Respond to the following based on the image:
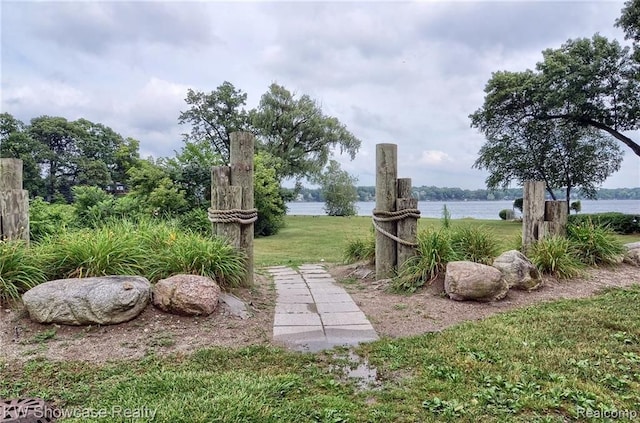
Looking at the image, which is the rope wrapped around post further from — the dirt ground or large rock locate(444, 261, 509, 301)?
large rock locate(444, 261, 509, 301)

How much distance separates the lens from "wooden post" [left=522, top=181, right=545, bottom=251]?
5293mm

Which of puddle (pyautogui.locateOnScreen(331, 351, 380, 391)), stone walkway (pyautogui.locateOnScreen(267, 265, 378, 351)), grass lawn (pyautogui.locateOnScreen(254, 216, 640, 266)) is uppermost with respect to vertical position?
puddle (pyautogui.locateOnScreen(331, 351, 380, 391))

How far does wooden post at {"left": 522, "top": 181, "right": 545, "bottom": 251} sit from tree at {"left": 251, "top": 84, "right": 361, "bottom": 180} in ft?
52.4

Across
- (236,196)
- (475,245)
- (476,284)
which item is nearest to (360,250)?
(475,245)

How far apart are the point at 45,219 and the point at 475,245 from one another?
6.44 metres

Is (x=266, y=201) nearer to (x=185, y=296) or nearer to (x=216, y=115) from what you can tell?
(x=185, y=296)

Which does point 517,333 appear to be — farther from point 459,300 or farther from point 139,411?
point 139,411

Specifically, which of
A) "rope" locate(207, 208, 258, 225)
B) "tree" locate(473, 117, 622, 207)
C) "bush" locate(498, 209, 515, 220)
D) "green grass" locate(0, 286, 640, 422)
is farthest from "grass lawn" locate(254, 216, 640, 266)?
"bush" locate(498, 209, 515, 220)

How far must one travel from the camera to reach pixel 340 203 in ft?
79.0

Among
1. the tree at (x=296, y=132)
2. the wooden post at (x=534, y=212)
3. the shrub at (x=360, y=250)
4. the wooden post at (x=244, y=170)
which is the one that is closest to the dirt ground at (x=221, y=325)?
the wooden post at (x=244, y=170)

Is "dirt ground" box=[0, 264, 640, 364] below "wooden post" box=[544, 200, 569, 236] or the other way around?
below

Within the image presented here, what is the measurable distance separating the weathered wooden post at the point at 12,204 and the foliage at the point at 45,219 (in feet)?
1.65

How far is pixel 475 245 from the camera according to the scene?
4.92 meters

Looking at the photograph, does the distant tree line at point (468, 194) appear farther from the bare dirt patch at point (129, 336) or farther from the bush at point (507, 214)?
the bare dirt patch at point (129, 336)
